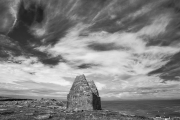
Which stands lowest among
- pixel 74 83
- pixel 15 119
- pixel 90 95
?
pixel 15 119

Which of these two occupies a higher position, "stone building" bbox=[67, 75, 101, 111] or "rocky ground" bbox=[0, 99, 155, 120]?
"stone building" bbox=[67, 75, 101, 111]

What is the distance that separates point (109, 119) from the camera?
12398 mm

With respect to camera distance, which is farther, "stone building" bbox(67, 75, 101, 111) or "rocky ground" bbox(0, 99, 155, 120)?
"stone building" bbox(67, 75, 101, 111)

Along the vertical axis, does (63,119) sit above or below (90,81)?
below

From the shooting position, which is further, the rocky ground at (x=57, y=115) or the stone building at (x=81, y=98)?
the stone building at (x=81, y=98)

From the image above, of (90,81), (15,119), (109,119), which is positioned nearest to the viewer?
(15,119)

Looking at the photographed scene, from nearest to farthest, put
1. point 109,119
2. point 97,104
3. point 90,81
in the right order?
point 109,119, point 97,104, point 90,81

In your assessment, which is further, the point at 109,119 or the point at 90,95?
the point at 90,95

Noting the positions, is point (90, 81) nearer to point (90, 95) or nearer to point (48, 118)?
point (90, 95)

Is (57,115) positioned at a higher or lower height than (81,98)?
lower

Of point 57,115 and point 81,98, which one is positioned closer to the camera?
point 57,115

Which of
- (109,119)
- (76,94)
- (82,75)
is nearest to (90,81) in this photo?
(82,75)

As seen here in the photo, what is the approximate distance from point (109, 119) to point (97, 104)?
11.7 metres

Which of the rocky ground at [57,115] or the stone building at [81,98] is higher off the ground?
the stone building at [81,98]
